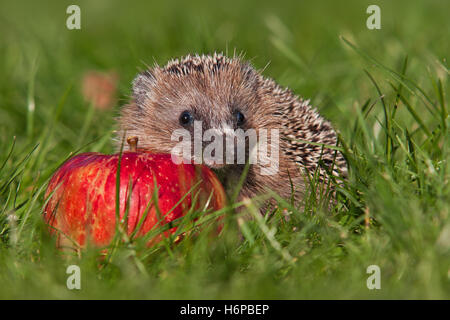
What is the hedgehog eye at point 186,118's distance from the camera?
4789 mm

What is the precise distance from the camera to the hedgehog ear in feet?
17.2

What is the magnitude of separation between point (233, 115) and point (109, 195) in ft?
5.47

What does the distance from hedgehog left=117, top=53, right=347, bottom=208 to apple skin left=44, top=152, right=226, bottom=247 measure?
1012 mm

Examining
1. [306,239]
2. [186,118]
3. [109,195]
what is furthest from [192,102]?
[306,239]

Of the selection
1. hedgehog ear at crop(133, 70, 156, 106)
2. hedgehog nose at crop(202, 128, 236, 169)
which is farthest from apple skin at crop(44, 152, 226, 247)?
hedgehog ear at crop(133, 70, 156, 106)

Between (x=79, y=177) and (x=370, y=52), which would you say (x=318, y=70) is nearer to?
(x=370, y=52)

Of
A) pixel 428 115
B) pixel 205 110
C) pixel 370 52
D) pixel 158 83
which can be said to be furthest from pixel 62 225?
pixel 370 52

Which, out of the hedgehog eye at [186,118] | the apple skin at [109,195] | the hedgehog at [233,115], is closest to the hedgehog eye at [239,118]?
the hedgehog at [233,115]

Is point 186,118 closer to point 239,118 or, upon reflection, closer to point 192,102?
point 192,102

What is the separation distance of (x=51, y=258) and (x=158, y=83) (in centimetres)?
245

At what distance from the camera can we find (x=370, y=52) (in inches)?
293

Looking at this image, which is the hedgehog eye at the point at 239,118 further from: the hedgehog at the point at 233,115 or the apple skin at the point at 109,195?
the apple skin at the point at 109,195

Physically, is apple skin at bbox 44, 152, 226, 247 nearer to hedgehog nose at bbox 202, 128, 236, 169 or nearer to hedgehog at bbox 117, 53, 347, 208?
hedgehog nose at bbox 202, 128, 236, 169

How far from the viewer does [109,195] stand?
345 cm
